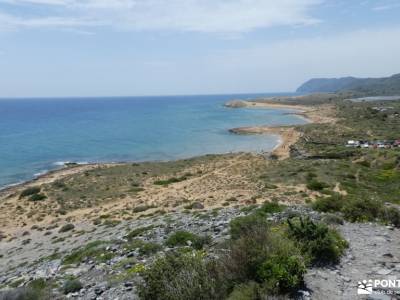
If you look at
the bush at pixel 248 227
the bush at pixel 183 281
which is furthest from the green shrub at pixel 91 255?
the bush at pixel 183 281

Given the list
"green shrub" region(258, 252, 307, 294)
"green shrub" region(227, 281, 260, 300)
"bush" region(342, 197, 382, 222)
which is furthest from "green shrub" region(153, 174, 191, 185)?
"green shrub" region(227, 281, 260, 300)

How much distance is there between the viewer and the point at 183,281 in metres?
8.12

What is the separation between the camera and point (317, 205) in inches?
681

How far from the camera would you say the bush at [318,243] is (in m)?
10.0

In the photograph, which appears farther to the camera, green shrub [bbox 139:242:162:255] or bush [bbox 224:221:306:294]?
green shrub [bbox 139:242:162:255]

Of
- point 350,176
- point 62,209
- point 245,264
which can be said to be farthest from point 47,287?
point 350,176

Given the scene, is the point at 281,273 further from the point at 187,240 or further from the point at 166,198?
the point at 166,198

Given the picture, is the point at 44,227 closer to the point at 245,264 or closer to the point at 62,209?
the point at 62,209

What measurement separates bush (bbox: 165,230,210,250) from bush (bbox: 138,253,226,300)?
403cm

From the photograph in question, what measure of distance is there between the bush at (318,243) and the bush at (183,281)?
279cm

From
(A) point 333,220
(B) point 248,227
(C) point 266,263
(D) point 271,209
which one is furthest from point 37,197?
(C) point 266,263

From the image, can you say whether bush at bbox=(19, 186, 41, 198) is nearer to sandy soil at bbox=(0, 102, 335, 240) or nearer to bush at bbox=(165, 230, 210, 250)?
sandy soil at bbox=(0, 102, 335, 240)

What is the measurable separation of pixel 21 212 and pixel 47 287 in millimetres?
23686

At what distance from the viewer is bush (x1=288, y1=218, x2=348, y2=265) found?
1004 centimetres
